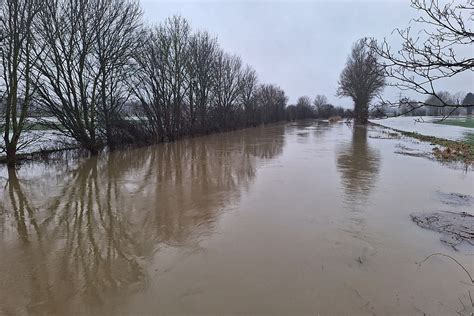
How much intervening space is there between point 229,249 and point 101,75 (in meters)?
16.8

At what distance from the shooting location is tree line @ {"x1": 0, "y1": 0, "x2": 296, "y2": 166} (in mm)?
13383

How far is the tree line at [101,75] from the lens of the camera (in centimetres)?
1338

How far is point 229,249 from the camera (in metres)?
4.87

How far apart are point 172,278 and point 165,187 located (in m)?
5.39

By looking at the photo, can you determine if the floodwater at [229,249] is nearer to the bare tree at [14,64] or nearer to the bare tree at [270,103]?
the bare tree at [14,64]

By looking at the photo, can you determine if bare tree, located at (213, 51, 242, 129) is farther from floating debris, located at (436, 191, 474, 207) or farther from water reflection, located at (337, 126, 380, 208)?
floating debris, located at (436, 191, 474, 207)

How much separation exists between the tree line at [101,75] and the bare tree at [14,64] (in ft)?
0.12

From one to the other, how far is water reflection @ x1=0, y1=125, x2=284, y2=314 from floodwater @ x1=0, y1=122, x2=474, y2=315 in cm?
2

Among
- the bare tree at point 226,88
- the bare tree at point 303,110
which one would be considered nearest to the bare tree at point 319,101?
the bare tree at point 303,110

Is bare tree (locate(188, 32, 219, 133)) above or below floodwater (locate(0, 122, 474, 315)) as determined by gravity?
above

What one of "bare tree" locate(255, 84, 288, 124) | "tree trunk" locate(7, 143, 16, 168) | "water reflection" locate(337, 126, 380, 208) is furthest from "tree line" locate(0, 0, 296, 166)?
"bare tree" locate(255, 84, 288, 124)

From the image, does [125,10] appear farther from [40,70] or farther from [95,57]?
[40,70]

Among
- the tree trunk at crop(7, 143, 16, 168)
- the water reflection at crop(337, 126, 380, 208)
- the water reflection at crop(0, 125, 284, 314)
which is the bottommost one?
the water reflection at crop(337, 126, 380, 208)

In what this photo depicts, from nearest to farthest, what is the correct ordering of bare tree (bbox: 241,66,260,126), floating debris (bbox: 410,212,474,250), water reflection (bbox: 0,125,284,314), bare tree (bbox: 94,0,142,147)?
water reflection (bbox: 0,125,284,314) < floating debris (bbox: 410,212,474,250) < bare tree (bbox: 94,0,142,147) < bare tree (bbox: 241,66,260,126)
